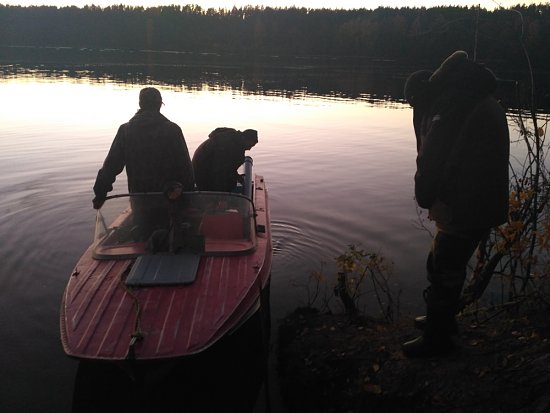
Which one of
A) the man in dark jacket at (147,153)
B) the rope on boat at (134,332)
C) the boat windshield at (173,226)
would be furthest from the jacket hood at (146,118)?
the rope on boat at (134,332)

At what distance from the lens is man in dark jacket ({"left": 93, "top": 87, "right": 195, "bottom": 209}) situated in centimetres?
516

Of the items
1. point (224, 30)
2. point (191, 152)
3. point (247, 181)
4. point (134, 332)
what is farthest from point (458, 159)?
point (224, 30)

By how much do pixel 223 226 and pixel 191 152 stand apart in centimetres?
1014

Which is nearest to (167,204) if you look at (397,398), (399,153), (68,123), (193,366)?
(193,366)

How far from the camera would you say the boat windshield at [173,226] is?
4785 millimetres

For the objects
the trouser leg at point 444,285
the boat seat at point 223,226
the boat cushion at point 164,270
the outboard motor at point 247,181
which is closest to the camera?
the trouser leg at point 444,285

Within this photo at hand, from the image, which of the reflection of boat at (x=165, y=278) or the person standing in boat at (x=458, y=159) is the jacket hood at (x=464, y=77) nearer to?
the person standing in boat at (x=458, y=159)

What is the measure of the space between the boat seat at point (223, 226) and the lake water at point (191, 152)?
1.44 meters

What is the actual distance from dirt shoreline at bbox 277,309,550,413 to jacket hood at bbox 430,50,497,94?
1.76 metres

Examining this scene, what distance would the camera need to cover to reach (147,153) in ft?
17.1

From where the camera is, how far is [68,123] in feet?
61.5

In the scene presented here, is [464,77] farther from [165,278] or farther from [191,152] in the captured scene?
[191,152]

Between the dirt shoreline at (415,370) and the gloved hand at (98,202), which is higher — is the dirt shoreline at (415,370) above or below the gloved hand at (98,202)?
below

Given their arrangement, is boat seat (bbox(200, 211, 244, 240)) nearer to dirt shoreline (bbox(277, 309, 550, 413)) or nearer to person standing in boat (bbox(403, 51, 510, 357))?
dirt shoreline (bbox(277, 309, 550, 413))
